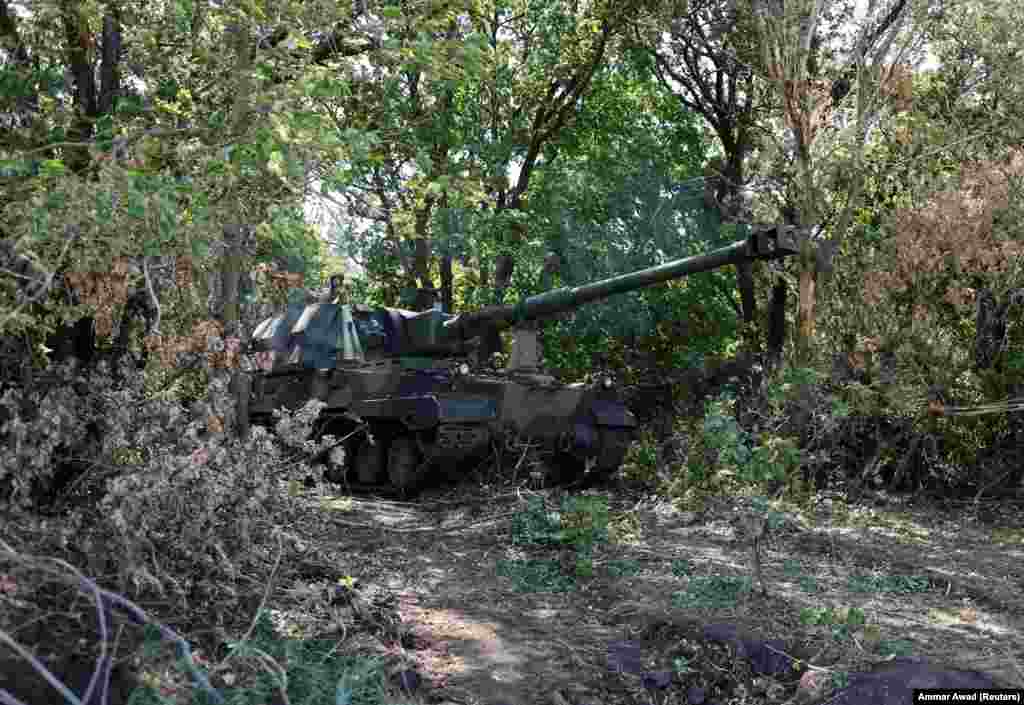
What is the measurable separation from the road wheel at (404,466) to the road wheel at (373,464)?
248 millimetres

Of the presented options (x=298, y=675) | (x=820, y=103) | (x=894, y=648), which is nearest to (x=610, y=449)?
(x=820, y=103)

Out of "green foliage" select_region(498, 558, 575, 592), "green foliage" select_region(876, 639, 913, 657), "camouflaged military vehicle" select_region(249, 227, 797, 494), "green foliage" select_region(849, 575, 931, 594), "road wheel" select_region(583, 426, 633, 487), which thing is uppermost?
"camouflaged military vehicle" select_region(249, 227, 797, 494)

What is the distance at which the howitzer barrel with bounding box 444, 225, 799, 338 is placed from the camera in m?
9.73

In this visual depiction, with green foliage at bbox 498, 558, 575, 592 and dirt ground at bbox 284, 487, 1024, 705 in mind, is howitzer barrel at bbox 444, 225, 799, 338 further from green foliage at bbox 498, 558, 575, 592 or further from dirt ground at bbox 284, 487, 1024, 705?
green foliage at bbox 498, 558, 575, 592

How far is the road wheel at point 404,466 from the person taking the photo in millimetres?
12594

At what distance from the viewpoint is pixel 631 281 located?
11.2 m

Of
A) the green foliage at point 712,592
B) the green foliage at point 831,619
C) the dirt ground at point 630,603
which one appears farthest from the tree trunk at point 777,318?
the green foliage at point 831,619

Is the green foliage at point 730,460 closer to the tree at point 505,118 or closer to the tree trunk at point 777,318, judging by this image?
the tree at point 505,118

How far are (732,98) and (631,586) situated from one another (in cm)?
1477

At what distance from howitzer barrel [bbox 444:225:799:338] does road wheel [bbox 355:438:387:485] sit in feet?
5.43

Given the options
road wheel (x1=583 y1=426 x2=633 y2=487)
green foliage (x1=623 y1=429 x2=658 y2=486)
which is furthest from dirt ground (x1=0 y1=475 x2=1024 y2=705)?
green foliage (x1=623 y1=429 x2=658 y2=486)

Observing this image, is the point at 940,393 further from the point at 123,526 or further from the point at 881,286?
the point at 123,526

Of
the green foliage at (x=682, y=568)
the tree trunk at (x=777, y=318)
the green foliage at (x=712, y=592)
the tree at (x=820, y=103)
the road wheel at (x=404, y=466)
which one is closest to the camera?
the green foliage at (x=712, y=592)

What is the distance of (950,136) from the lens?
14680 mm
